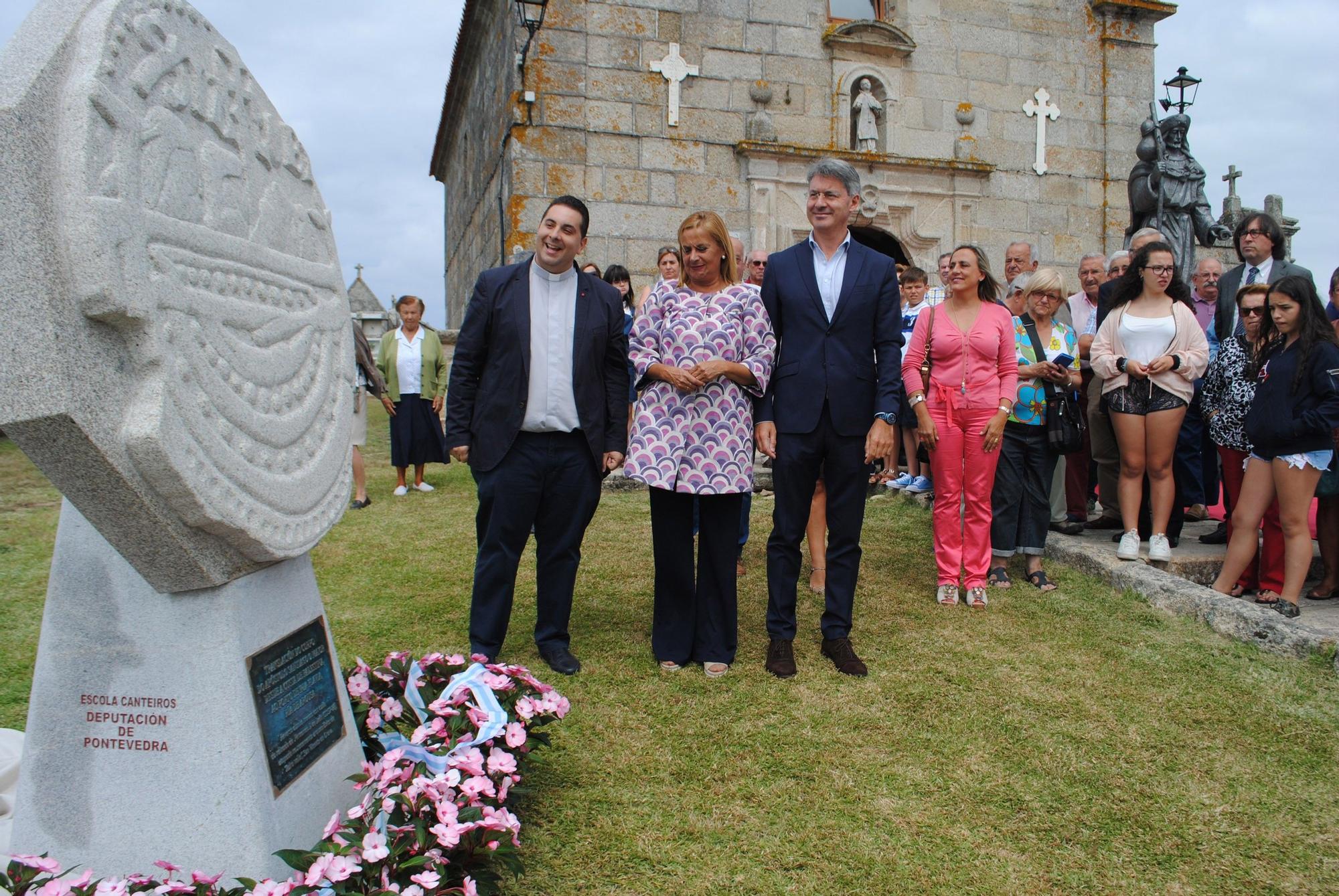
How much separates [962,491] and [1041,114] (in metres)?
7.98

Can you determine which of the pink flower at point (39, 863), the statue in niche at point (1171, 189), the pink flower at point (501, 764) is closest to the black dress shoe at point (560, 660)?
the pink flower at point (501, 764)

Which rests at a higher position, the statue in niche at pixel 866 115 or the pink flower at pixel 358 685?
the statue in niche at pixel 866 115

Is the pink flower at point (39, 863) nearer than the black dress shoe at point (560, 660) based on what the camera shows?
Yes

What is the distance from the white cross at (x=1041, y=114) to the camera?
10.9 metres

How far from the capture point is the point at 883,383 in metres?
A: 3.83

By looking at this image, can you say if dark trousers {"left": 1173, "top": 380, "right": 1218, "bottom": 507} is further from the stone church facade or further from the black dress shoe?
the stone church facade

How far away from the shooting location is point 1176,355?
493 cm

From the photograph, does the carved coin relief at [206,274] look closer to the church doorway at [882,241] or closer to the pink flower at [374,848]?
the pink flower at [374,848]

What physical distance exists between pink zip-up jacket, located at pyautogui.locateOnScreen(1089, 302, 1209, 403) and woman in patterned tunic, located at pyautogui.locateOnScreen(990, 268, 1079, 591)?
180 millimetres

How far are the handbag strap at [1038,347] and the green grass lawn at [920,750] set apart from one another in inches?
43.4

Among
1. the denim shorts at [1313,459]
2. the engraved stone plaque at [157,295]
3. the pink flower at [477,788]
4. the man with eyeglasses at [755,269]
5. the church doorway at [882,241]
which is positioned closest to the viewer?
the engraved stone plaque at [157,295]

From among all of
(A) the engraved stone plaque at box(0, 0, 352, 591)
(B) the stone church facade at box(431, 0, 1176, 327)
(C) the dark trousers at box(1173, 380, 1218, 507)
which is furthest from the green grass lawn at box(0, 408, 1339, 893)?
(B) the stone church facade at box(431, 0, 1176, 327)

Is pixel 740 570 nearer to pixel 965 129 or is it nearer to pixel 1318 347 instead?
pixel 1318 347

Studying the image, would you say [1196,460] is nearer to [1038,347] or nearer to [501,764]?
[1038,347]
